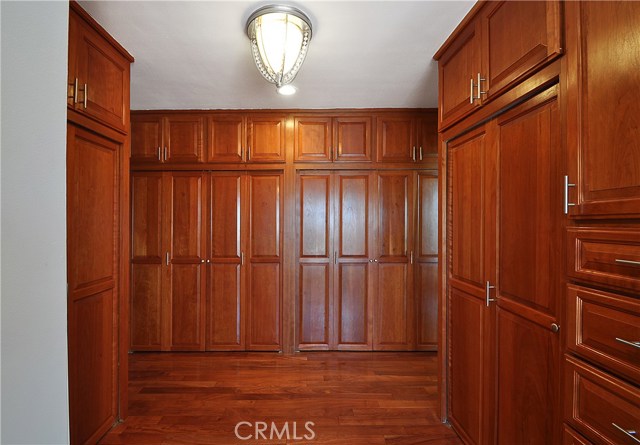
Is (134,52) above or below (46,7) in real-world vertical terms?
above

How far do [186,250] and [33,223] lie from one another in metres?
2.80

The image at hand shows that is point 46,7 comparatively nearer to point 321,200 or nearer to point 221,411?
point 221,411

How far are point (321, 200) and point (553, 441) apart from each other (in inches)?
94.5

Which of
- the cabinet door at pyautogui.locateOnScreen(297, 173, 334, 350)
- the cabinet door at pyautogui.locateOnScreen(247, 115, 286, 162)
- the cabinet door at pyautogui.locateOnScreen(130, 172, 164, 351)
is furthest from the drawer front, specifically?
the cabinet door at pyautogui.locateOnScreen(130, 172, 164, 351)

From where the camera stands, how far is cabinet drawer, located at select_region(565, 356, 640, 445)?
848mm

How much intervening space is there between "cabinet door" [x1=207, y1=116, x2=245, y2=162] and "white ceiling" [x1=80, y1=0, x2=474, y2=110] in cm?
15

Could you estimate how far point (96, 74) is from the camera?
179cm

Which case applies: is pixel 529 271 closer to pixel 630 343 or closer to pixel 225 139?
pixel 630 343

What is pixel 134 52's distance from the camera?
6.73ft

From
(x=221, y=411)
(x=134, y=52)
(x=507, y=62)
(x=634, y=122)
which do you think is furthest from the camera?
(x=221, y=411)

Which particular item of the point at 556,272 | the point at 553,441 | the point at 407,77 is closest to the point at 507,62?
the point at 556,272

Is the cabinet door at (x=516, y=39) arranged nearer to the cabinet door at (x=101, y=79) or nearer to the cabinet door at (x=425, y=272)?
the cabinet door at (x=425, y=272)

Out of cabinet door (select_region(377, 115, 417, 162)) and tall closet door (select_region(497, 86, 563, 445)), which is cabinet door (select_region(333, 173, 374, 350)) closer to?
cabinet door (select_region(377, 115, 417, 162))

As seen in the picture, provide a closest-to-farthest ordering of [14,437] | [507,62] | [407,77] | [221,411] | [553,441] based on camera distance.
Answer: [14,437] → [553,441] → [507,62] → [221,411] → [407,77]
